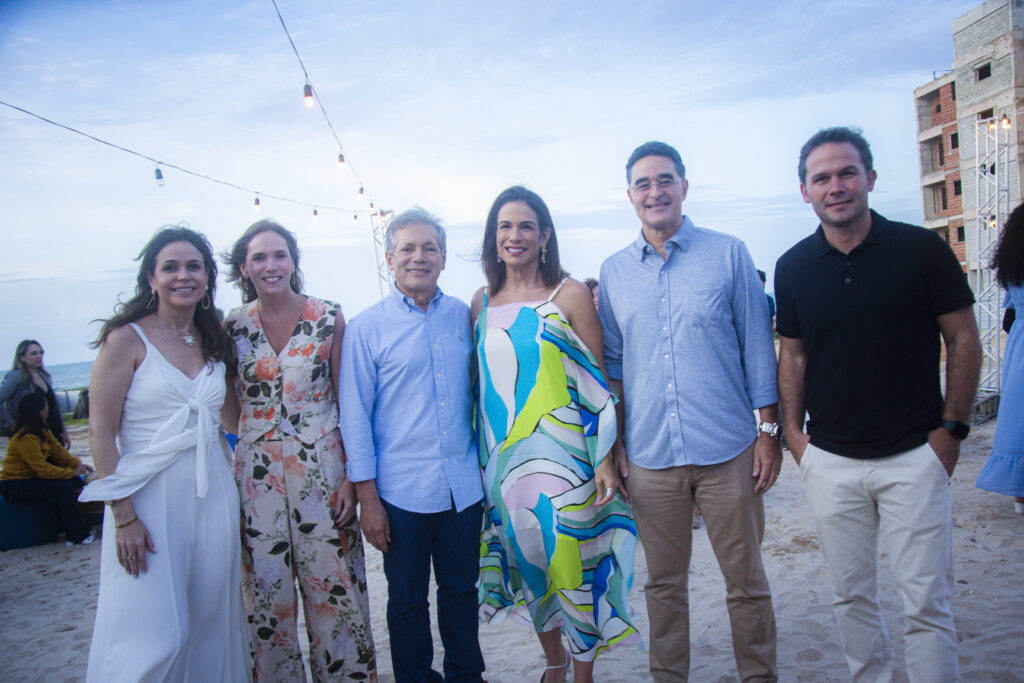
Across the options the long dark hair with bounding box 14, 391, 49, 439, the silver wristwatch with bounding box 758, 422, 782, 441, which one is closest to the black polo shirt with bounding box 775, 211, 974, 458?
the silver wristwatch with bounding box 758, 422, 782, 441

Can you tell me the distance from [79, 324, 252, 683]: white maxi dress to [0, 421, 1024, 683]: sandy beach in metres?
1.15

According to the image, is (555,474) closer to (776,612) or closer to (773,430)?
(773,430)

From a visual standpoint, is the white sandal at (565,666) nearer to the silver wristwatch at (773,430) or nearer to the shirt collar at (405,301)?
the silver wristwatch at (773,430)

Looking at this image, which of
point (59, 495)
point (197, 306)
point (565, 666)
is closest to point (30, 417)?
point (59, 495)

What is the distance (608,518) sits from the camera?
103 inches

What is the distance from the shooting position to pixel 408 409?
257 cm

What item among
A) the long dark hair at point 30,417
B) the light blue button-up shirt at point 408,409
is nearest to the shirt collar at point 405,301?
the light blue button-up shirt at point 408,409

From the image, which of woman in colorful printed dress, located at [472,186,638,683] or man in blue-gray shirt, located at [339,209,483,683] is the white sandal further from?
man in blue-gray shirt, located at [339,209,483,683]

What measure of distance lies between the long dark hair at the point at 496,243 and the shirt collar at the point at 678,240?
38 cm

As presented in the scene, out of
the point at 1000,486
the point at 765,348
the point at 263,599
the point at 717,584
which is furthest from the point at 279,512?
the point at 1000,486

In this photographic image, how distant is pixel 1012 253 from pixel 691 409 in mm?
3043

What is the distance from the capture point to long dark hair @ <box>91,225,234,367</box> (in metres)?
2.45

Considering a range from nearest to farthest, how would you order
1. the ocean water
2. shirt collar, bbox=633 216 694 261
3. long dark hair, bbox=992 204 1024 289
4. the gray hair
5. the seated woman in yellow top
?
shirt collar, bbox=633 216 694 261 < the gray hair < long dark hair, bbox=992 204 1024 289 < the seated woman in yellow top < the ocean water

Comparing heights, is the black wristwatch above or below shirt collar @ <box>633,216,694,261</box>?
below
